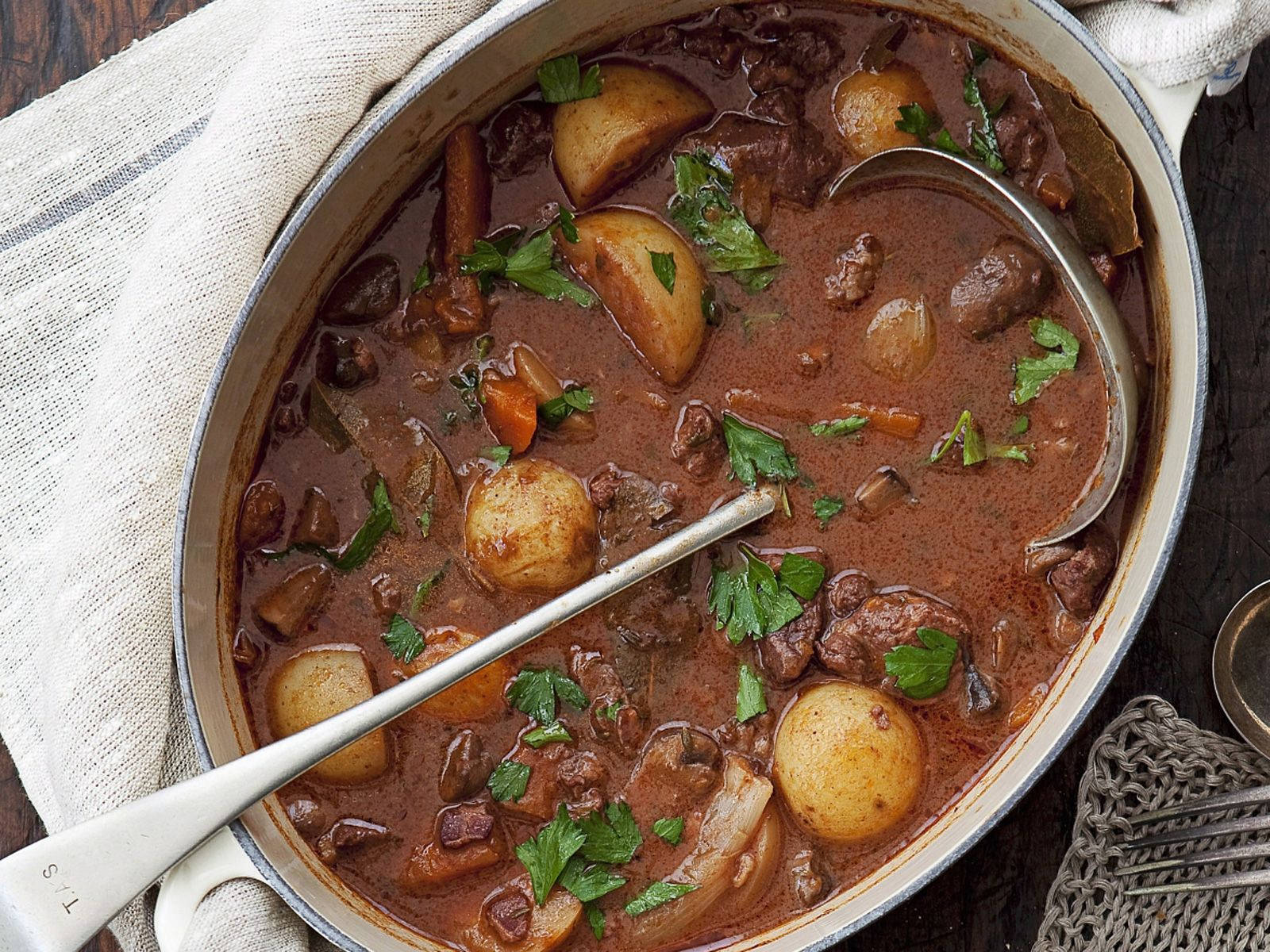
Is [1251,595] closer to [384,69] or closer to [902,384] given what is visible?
[902,384]

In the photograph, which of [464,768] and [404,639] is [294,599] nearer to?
[404,639]

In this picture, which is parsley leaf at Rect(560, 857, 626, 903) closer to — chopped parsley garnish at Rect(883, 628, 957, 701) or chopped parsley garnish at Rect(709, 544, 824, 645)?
chopped parsley garnish at Rect(709, 544, 824, 645)

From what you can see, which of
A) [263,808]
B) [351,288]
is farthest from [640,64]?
[263,808]

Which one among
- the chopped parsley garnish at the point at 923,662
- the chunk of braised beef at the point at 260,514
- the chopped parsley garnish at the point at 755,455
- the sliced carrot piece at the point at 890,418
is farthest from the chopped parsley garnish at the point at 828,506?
the chunk of braised beef at the point at 260,514

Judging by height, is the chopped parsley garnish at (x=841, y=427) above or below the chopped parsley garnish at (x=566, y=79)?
below

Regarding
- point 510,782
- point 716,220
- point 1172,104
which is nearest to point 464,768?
point 510,782

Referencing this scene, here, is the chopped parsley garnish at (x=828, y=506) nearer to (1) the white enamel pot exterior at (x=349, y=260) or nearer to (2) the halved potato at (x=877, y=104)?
(1) the white enamel pot exterior at (x=349, y=260)
